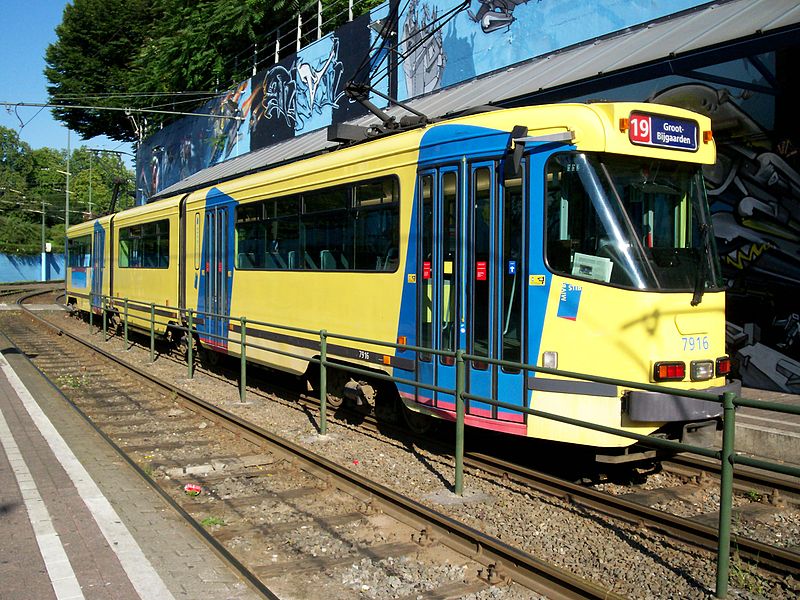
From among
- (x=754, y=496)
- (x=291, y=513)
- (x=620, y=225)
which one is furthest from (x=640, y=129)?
(x=291, y=513)

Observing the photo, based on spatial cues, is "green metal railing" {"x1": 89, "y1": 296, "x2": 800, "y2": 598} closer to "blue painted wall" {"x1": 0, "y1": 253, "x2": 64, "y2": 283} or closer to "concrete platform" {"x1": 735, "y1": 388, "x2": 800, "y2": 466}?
"concrete platform" {"x1": 735, "y1": 388, "x2": 800, "y2": 466}

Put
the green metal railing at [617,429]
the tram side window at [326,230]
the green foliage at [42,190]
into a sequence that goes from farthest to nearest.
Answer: the green foliage at [42,190]
the tram side window at [326,230]
the green metal railing at [617,429]

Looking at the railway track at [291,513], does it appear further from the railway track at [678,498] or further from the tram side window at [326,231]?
the tram side window at [326,231]

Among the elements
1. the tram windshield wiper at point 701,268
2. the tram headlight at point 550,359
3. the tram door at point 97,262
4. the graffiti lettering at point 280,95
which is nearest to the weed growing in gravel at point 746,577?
the tram headlight at point 550,359

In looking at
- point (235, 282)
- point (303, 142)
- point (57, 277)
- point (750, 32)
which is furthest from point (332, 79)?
point (57, 277)

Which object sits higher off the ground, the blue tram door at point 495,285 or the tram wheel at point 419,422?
Result: the blue tram door at point 495,285

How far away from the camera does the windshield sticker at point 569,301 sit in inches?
255

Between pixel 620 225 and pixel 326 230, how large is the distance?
165 inches

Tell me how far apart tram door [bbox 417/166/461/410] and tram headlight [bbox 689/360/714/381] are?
214 centimetres

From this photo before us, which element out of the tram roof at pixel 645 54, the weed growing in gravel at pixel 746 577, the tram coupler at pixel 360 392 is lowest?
the weed growing in gravel at pixel 746 577

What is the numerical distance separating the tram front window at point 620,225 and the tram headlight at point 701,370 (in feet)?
2.08

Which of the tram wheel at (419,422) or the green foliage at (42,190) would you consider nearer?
the tram wheel at (419,422)

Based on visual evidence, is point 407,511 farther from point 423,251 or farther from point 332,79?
point 332,79

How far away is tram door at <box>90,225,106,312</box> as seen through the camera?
2195cm
